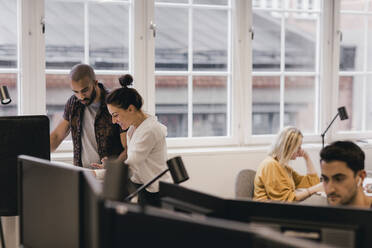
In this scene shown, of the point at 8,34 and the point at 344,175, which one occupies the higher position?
the point at 8,34

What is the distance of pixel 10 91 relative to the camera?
400cm

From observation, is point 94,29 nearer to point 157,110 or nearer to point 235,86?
point 157,110

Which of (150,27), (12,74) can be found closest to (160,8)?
(150,27)

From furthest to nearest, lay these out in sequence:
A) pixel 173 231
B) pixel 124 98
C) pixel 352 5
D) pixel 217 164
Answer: pixel 352 5 < pixel 217 164 < pixel 124 98 < pixel 173 231

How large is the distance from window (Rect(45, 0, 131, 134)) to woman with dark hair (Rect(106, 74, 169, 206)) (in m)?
1.10

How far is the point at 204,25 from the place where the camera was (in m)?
4.51

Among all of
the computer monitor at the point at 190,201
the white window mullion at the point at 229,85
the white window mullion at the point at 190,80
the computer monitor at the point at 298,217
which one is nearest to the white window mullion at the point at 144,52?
the white window mullion at the point at 190,80

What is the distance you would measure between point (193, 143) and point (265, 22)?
123 cm

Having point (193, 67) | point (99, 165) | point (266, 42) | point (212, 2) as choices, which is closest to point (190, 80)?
point (193, 67)

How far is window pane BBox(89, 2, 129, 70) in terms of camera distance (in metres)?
4.19

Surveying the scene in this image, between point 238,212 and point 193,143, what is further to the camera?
point 193,143

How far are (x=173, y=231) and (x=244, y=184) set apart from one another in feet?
7.57

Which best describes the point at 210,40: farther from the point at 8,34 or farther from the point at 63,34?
the point at 8,34

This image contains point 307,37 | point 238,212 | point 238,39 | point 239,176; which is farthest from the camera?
point 307,37
